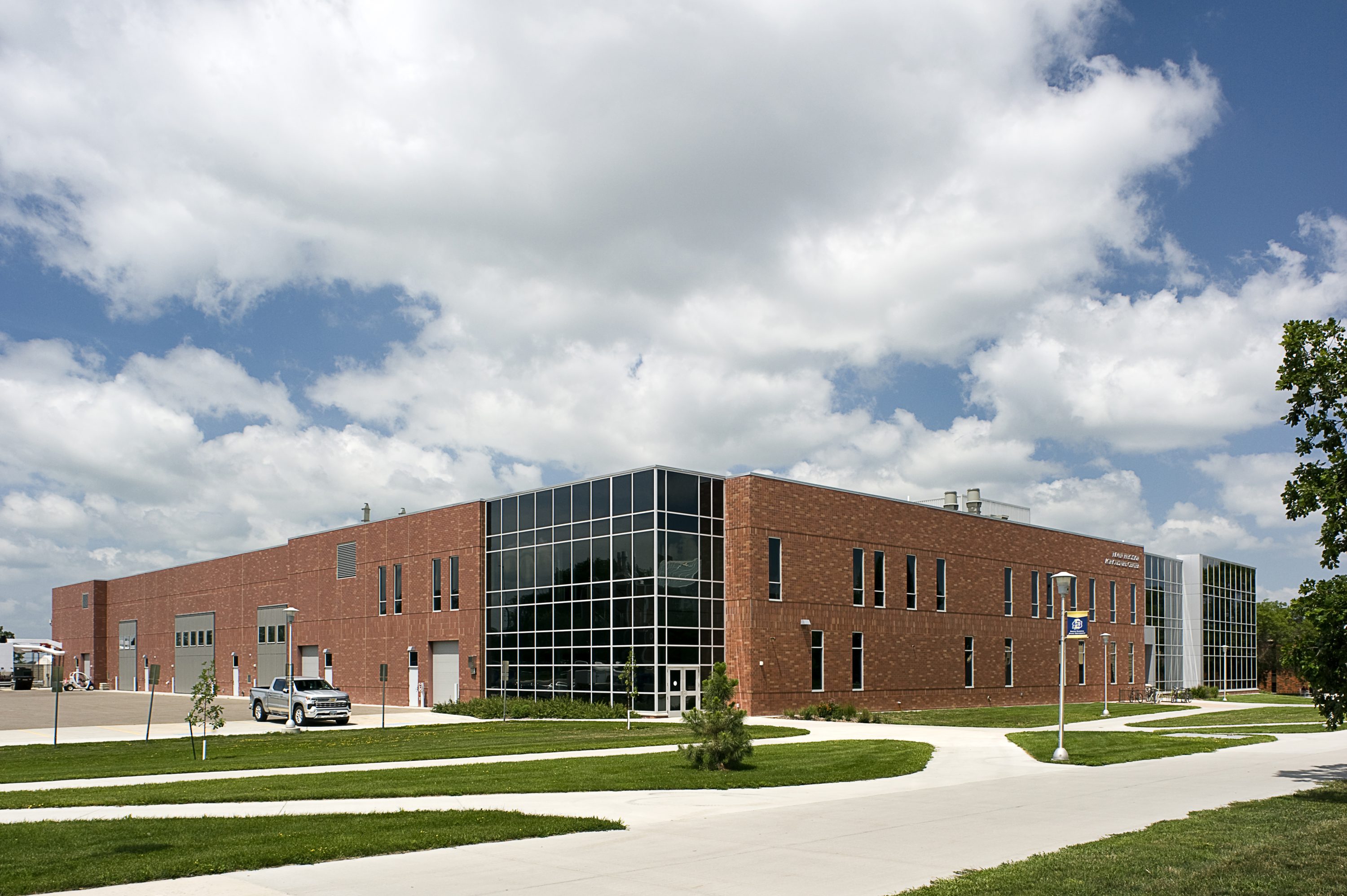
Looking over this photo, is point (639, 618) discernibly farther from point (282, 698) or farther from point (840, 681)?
point (282, 698)

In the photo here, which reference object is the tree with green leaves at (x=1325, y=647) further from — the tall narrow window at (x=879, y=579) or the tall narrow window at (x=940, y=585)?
the tall narrow window at (x=940, y=585)

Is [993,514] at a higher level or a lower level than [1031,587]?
higher

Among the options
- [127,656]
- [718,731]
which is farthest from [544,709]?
[127,656]

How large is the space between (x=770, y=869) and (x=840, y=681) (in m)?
37.2

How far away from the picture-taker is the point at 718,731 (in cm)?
2152

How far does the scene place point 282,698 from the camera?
141 feet

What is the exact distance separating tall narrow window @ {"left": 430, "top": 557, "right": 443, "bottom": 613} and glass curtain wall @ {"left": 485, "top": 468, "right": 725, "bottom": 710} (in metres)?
6.38

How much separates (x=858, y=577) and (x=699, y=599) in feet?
29.6

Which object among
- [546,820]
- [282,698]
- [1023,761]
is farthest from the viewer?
[282,698]

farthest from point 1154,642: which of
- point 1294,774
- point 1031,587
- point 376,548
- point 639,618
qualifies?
point 1294,774

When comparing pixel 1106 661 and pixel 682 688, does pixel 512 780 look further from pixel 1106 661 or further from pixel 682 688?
pixel 1106 661

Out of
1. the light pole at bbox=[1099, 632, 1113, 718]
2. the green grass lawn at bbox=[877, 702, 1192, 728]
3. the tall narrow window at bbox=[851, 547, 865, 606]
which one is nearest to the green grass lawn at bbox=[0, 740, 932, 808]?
the green grass lawn at bbox=[877, 702, 1192, 728]

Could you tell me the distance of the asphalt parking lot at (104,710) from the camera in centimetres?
4519

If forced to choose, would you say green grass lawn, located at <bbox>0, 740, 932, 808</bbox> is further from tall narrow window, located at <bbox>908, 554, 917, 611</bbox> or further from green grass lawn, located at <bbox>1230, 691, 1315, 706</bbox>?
green grass lawn, located at <bbox>1230, 691, 1315, 706</bbox>
